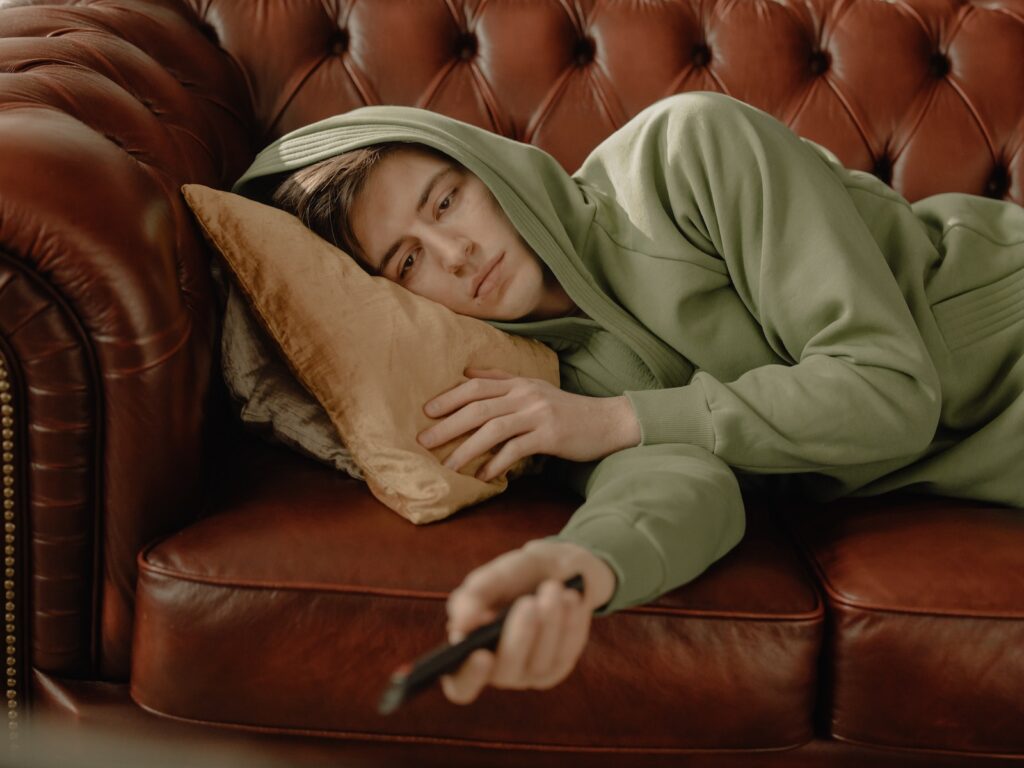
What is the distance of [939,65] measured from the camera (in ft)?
4.35

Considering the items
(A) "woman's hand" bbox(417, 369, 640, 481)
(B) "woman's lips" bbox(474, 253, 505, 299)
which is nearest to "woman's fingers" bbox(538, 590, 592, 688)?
(A) "woman's hand" bbox(417, 369, 640, 481)

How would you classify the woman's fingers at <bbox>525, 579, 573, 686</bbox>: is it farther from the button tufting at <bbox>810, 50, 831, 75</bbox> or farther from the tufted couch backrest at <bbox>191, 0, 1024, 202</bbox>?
the button tufting at <bbox>810, 50, 831, 75</bbox>

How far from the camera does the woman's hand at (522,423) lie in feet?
2.72

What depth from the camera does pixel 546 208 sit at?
3.15 feet

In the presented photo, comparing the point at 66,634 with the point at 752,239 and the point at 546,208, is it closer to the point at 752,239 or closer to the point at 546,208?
the point at 546,208

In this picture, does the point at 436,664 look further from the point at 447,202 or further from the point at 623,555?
the point at 447,202

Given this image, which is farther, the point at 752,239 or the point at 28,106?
the point at 752,239

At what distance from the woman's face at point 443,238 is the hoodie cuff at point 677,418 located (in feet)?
0.64

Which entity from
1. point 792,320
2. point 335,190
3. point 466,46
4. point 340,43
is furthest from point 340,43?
point 792,320

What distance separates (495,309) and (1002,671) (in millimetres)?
564

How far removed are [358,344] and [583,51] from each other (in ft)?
2.36

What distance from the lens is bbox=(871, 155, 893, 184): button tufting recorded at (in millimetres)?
1309

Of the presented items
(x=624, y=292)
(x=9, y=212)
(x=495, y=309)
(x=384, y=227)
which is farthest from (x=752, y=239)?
(x=9, y=212)

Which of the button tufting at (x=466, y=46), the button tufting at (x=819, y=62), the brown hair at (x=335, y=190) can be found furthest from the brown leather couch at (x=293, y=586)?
the button tufting at (x=819, y=62)
